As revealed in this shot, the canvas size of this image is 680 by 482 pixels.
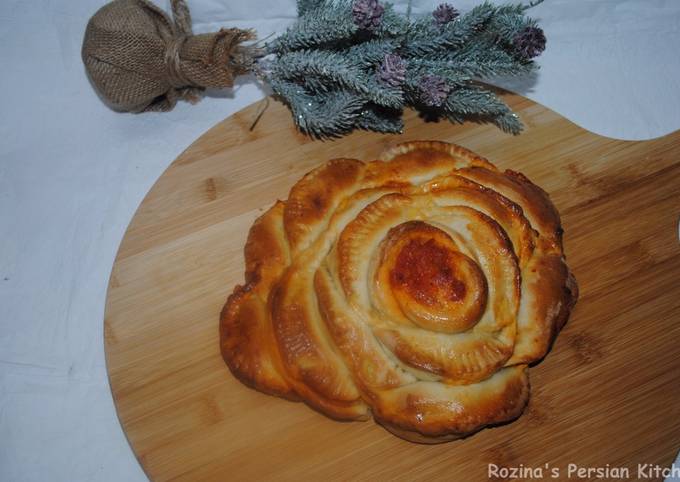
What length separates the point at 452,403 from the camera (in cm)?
177

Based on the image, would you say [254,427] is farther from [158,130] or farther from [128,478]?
[158,130]

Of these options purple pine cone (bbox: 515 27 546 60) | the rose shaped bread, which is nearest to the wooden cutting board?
the rose shaped bread

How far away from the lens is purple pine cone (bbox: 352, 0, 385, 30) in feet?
7.00

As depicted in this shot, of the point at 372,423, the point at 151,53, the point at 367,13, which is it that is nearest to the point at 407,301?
→ the point at 372,423

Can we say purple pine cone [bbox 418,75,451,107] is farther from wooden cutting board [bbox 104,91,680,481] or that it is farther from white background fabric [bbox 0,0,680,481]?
white background fabric [bbox 0,0,680,481]

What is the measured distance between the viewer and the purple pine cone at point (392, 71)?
2158 mm

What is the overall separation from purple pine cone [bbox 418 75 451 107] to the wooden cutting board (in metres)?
0.25

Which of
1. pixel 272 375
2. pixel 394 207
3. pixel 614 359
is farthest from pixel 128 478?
pixel 614 359

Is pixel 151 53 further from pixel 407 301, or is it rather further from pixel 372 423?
pixel 372 423

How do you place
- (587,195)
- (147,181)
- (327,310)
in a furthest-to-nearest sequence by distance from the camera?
(147,181), (587,195), (327,310)

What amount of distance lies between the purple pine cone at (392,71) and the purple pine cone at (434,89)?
0.09m

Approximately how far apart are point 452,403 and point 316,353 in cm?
41

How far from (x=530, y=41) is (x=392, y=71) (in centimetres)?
53

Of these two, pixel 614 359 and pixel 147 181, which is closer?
pixel 614 359
